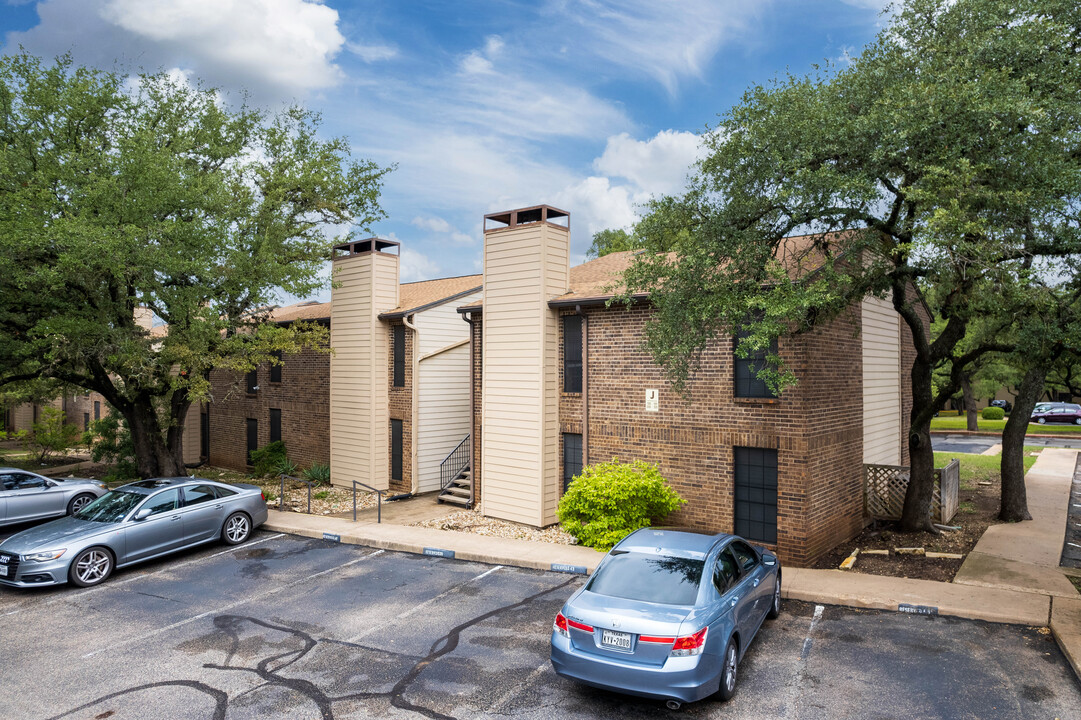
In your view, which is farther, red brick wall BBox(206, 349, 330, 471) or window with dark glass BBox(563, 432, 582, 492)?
red brick wall BBox(206, 349, 330, 471)

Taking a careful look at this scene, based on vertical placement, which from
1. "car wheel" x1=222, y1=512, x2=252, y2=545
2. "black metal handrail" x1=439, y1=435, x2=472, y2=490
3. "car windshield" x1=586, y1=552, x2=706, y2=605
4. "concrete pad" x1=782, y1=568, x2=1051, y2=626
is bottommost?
"concrete pad" x1=782, y1=568, x2=1051, y2=626

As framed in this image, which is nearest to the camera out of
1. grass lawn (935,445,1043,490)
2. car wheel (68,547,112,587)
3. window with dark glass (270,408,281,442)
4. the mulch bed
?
car wheel (68,547,112,587)

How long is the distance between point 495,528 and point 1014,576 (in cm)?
993

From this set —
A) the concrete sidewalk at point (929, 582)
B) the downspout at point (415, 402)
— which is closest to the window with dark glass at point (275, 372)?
the downspout at point (415, 402)

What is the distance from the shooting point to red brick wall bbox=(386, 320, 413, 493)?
64.5 ft

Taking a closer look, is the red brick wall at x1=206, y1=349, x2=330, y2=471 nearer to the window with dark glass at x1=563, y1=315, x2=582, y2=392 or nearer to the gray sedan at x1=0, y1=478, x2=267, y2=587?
the gray sedan at x1=0, y1=478, x2=267, y2=587

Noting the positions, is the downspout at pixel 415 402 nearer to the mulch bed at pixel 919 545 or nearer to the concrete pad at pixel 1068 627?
the mulch bed at pixel 919 545

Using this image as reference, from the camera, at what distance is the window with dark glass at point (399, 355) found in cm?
1994

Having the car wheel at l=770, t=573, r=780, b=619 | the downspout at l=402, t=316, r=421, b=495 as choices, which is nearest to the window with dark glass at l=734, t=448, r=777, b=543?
the car wheel at l=770, t=573, r=780, b=619

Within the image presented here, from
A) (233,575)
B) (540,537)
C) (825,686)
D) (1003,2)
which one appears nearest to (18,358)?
(233,575)

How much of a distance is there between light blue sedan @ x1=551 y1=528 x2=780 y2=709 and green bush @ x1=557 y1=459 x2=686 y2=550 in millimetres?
4737

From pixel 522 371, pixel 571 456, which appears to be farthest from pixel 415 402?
pixel 571 456

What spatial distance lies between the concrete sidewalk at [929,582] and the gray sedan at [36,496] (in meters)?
4.62

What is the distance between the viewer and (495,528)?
15.1 metres
